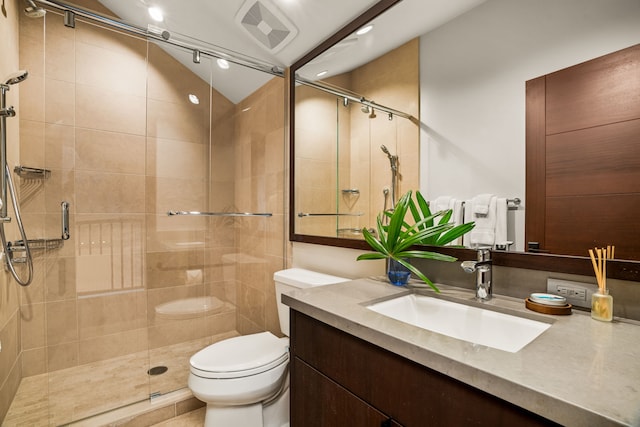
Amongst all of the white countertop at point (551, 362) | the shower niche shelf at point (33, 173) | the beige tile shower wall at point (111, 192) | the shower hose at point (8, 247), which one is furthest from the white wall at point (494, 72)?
the shower niche shelf at point (33, 173)

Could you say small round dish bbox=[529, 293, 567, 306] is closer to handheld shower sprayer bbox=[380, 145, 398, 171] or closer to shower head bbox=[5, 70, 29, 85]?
handheld shower sprayer bbox=[380, 145, 398, 171]

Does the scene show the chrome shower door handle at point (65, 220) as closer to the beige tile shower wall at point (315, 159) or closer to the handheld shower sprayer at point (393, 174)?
the beige tile shower wall at point (315, 159)

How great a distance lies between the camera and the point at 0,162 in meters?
1.47

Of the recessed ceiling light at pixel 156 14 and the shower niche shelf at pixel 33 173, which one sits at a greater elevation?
the recessed ceiling light at pixel 156 14

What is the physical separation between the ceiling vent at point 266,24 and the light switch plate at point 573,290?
70.9 inches

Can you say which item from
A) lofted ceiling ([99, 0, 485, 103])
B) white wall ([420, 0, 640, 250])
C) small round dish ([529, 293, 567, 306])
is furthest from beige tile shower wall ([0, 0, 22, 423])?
small round dish ([529, 293, 567, 306])

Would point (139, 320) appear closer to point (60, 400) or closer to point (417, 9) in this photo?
point (60, 400)

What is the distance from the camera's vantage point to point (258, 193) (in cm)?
225

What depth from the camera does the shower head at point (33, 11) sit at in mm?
1663

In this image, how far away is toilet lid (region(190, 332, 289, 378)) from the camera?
1.34 meters

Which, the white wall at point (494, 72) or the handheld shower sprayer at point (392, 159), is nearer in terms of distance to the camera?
the white wall at point (494, 72)

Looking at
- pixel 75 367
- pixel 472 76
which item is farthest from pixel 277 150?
pixel 75 367

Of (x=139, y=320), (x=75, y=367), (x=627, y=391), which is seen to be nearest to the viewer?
(x=627, y=391)

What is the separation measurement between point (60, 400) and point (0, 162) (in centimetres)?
130
